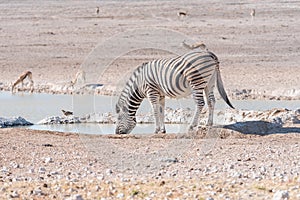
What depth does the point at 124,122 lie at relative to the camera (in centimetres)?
1452

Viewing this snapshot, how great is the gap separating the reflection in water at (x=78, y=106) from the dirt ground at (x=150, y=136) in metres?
1.35

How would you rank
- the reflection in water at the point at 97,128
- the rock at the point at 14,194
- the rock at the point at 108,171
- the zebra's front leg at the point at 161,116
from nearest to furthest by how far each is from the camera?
the rock at the point at 14,194
the rock at the point at 108,171
the zebra's front leg at the point at 161,116
the reflection in water at the point at 97,128

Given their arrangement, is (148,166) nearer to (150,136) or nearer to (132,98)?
(150,136)

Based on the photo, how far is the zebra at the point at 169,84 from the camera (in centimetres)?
1398

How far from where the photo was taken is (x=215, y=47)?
29922 mm

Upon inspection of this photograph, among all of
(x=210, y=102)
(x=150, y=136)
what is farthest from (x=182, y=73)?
(x=150, y=136)

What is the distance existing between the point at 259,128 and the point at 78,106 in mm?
5181

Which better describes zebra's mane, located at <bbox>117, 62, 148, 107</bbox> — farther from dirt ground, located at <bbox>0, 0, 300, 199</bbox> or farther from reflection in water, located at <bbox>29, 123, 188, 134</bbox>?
dirt ground, located at <bbox>0, 0, 300, 199</bbox>

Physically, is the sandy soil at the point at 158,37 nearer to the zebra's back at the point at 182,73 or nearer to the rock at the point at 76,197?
the zebra's back at the point at 182,73

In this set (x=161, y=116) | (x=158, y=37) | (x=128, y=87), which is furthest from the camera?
(x=158, y=37)

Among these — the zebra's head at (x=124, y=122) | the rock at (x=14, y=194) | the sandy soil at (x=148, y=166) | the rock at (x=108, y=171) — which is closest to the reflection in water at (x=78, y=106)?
the zebra's head at (x=124, y=122)

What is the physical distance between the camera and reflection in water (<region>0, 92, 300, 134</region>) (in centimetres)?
1542

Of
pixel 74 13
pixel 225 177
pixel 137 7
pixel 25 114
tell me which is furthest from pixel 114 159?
pixel 137 7

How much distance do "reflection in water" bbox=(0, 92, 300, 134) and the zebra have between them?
620mm
